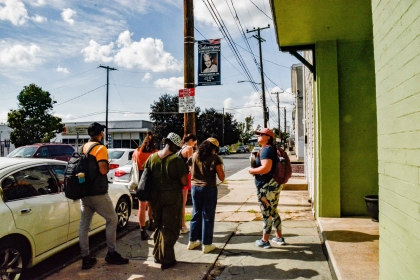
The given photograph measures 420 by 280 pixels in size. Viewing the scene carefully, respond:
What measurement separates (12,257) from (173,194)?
185cm

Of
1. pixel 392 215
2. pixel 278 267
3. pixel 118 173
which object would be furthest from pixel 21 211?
pixel 118 173

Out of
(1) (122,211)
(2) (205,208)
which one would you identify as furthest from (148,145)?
(2) (205,208)

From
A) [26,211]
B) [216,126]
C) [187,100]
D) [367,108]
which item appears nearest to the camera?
[26,211]

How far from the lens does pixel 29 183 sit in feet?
13.8

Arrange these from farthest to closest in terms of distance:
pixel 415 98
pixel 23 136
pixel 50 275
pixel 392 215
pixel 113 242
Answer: pixel 23 136
pixel 113 242
pixel 50 275
pixel 392 215
pixel 415 98

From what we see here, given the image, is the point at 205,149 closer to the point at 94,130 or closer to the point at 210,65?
the point at 94,130

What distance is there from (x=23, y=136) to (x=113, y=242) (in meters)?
28.1

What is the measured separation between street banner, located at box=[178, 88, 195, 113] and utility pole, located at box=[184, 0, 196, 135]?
0.37ft

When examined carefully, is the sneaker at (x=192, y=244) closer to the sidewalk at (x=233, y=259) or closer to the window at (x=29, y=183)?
the sidewalk at (x=233, y=259)

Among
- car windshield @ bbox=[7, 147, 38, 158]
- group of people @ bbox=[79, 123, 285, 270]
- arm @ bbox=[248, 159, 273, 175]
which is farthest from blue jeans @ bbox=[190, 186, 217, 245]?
car windshield @ bbox=[7, 147, 38, 158]

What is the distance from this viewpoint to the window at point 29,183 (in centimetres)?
388

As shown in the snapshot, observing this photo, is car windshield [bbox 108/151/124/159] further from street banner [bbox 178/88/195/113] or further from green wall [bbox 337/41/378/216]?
green wall [bbox 337/41/378/216]

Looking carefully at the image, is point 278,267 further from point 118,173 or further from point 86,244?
point 118,173

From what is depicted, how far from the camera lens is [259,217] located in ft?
22.9
